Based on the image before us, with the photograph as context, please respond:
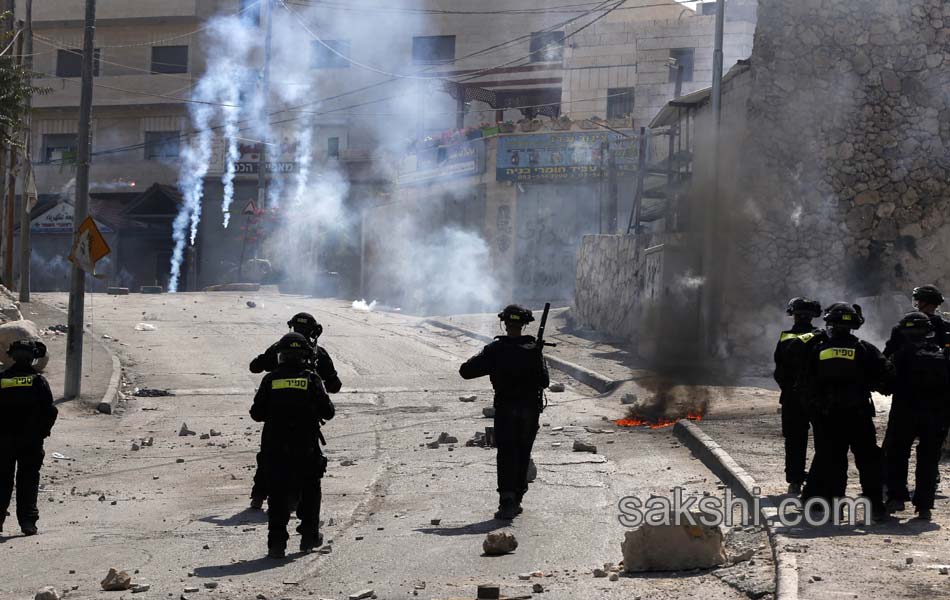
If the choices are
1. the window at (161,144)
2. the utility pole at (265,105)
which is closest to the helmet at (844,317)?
the utility pole at (265,105)

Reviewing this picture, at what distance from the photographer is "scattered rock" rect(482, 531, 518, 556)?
8.07 meters

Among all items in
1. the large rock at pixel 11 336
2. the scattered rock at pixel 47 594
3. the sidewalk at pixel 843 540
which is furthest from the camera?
the large rock at pixel 11 336

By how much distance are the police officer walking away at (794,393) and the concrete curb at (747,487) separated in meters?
0.33

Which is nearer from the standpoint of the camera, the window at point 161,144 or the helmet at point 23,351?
the helmet at point 23,351

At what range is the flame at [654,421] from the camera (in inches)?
608

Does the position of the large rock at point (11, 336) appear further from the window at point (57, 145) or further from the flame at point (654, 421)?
the window at point (57, 145)

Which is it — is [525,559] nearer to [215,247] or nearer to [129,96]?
[215,247]

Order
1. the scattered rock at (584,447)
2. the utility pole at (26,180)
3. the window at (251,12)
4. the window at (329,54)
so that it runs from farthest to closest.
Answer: the window at (251,12) < the window at (329,54) < the utility pole at (26,180) < the scattered rock at (584,447)

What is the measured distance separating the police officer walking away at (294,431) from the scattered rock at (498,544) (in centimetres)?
114

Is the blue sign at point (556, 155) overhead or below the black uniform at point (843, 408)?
overhead

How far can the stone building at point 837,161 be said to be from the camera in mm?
21359

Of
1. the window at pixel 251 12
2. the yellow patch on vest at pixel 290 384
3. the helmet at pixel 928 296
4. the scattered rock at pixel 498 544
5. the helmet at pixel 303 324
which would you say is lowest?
the scattered rock at pixel 498 544

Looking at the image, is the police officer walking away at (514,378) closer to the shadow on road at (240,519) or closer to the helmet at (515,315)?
the helmet at (515,315)

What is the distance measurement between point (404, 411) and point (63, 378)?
5.38 m
